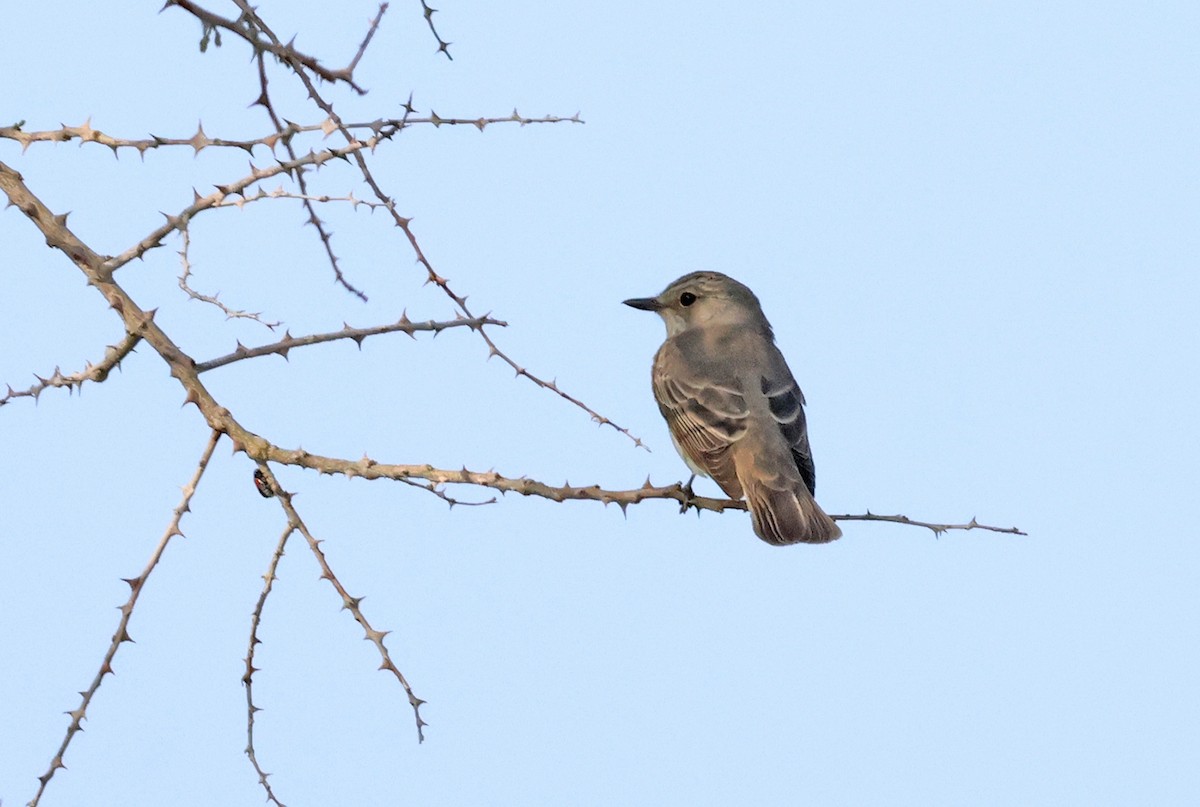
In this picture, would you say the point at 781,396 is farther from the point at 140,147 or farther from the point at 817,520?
the point at 140,147

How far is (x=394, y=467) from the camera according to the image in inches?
188

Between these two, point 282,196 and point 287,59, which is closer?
point 282,196

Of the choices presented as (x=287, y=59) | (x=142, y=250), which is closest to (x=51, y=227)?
(x=142, y=250)

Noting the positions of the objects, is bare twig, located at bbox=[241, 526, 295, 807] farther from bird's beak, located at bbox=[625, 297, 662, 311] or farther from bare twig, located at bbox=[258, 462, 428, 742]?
bird's beak, located at bbox=[625, 297, 662, 311]

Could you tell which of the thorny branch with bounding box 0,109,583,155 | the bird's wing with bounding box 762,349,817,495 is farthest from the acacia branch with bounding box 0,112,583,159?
the bird's wing with bounding box 762,349,817,495

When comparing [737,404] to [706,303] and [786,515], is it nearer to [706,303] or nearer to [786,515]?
[786,515]

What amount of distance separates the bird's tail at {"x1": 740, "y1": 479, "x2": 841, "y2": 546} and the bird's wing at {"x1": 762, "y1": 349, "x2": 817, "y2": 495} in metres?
0.34

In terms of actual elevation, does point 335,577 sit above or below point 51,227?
below

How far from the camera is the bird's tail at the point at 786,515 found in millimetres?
6539

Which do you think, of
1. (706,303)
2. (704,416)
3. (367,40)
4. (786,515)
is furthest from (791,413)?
(367,40)

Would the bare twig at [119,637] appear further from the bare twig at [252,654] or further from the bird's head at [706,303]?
the bird's head at [706,303]

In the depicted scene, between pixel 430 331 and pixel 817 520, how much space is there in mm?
2782

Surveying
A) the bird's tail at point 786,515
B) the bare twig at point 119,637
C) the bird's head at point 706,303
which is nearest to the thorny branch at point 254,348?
the bare twig at point 119,637

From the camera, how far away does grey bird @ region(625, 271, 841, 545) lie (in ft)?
22.2
